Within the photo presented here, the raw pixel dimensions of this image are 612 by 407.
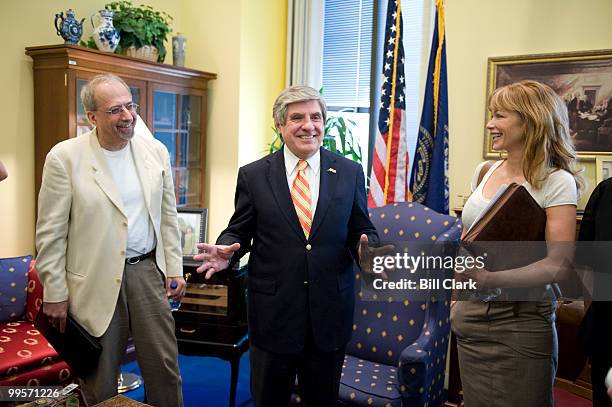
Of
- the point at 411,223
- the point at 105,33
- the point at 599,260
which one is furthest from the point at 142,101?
the point at 599,260

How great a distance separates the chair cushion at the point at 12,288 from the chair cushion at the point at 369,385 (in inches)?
70.8

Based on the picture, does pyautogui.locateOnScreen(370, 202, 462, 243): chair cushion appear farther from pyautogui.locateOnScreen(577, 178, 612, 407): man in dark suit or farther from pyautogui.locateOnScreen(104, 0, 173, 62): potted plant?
pyautogui.locateOnScreen(104, 0, 173, 62): potted plant

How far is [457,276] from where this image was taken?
177 cm

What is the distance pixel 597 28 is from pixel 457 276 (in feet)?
7.20

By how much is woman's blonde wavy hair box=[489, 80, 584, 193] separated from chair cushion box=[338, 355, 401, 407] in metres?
1.19

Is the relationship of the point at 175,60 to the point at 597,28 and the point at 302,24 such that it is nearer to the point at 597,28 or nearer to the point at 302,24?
the point at 302,24

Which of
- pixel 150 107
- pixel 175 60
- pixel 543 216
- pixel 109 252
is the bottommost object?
pixel 109 252

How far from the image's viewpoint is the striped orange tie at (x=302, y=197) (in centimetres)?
194

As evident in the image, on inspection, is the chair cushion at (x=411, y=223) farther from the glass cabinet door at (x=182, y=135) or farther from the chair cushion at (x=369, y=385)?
the glass cabinet door at (x=182, y=135)

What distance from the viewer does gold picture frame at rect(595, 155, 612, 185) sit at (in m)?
3.13

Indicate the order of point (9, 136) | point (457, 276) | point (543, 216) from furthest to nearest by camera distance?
point (9, 136) → point (457, 276) → point (543, 216)

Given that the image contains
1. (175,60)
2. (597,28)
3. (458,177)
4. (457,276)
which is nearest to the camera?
(457,276)

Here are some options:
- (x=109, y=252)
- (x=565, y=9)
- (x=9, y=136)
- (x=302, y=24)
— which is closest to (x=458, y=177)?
(x=565, y=9)

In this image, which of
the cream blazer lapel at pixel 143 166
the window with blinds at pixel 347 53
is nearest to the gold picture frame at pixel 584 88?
the window with blinds at pixel 347 53
